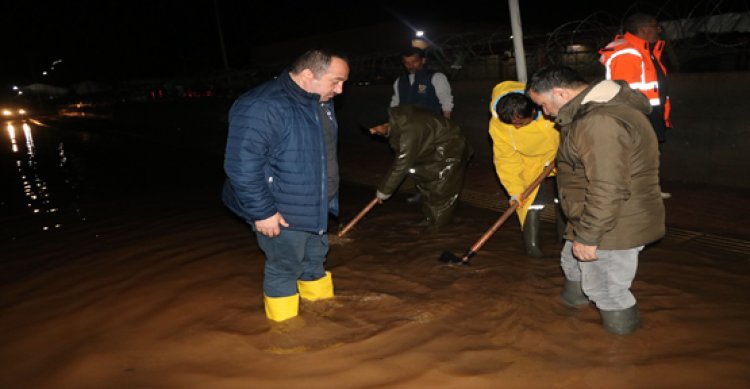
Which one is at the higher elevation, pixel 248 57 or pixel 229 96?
pixel 248 57

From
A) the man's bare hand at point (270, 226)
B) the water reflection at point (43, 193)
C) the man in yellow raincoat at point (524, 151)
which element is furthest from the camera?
the water reflection at point (43, 193)

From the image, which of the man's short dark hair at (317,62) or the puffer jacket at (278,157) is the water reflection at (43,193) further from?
the man's short dark hair at (317,62)

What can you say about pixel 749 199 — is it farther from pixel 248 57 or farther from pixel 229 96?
pixel 248 57

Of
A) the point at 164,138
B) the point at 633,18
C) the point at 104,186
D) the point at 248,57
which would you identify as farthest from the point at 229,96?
the point at 248,57

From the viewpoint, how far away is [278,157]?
2947mm

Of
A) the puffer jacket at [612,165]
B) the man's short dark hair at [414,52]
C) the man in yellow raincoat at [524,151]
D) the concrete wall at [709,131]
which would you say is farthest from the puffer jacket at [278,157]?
the concrete wall at [709,131]

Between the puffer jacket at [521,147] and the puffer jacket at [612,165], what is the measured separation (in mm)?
1213

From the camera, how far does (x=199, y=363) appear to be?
3.00 m

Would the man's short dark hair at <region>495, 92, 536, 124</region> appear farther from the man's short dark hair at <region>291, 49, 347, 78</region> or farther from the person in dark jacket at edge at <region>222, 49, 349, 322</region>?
the man's short dark hair at <region>291, 49, 347, 78</region>

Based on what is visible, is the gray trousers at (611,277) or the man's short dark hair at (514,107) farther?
the man's short dark hair at (514,107)

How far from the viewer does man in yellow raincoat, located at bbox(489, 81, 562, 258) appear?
3.97 meters

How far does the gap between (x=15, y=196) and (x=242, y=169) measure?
7.89 metres

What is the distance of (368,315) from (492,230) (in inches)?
49.9

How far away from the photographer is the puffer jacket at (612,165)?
245 cm
